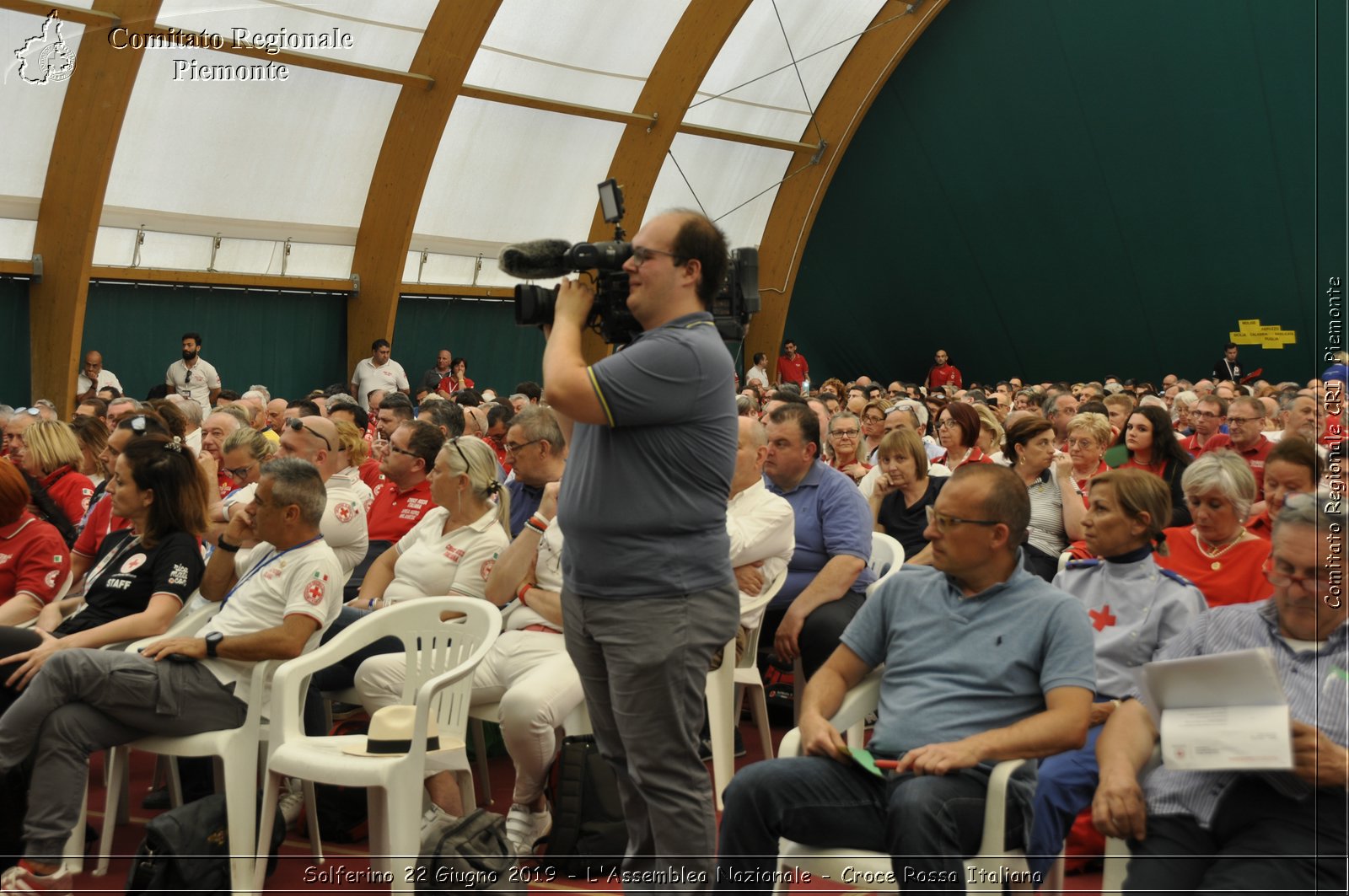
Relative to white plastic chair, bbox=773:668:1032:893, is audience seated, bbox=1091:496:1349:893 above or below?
above

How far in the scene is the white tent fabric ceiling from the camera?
12398 millimetres

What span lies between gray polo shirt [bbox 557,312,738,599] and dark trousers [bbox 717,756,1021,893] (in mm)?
436

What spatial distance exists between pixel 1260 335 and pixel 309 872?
16206 mm

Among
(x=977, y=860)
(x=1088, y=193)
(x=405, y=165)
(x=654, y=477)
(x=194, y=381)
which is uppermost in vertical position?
(x=1088, y=193)

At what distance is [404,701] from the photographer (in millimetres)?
3715

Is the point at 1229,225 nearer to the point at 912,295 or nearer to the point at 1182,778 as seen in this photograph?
the point at 912,295

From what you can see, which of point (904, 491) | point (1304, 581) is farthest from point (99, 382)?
point (1304, 581)

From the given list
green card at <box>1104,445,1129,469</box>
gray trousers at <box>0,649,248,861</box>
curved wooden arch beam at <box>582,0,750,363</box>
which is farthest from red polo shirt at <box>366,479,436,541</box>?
curved wooden arch beam at <box>582,0,750,363</box>

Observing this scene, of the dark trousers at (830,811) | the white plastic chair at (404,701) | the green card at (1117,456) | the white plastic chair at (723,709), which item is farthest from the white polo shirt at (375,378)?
the dark trousers at (830,811)

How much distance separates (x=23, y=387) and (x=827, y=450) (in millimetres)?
9349

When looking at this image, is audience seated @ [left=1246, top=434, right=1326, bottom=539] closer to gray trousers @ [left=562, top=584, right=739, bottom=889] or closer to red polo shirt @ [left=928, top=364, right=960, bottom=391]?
gray trousers @ [left=562, top=584, right=739, bottom=889]

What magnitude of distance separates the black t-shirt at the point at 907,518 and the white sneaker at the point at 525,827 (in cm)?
211

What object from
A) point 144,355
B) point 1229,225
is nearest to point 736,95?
point 1229,225

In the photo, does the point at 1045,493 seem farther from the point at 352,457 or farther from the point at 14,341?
the point at 14,341
